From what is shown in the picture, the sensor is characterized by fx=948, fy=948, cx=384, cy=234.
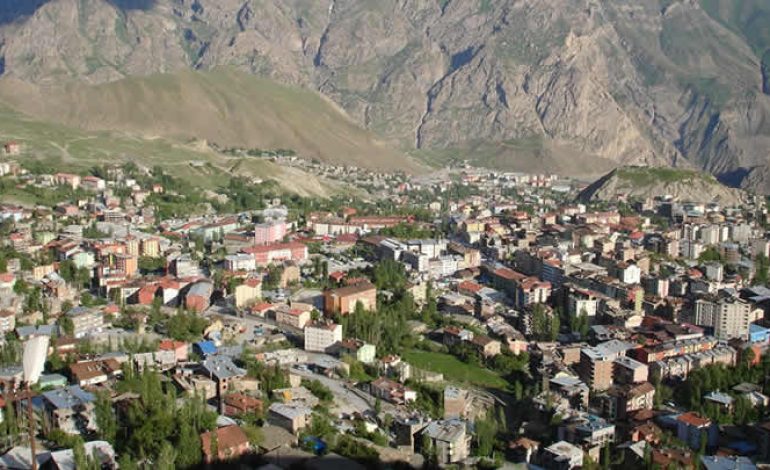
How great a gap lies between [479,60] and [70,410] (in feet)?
323

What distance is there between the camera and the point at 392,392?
73.4ft

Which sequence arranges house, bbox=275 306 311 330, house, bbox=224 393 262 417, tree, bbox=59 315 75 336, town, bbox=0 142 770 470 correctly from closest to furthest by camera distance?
town, bbox=0 142 770 470 < house, bbox=224 393 262 417 < tree, bbox=59 315 75 336 < house, bbox=275 306 311 330

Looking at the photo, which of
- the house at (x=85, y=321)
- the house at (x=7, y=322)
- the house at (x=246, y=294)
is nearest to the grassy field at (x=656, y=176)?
the house at (x=246, y=294)

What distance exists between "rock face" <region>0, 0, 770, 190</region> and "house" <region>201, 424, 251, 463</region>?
76.8m

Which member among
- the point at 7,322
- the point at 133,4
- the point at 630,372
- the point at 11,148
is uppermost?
the point at 133,4

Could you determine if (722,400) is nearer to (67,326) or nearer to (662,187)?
(67,326)

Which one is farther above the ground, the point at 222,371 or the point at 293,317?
the point at 222,371

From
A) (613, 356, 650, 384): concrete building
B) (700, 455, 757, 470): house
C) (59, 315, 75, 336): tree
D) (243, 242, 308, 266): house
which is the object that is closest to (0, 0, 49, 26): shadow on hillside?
(243, 242, 308, 266): house

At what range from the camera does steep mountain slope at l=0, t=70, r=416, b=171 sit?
237 feet

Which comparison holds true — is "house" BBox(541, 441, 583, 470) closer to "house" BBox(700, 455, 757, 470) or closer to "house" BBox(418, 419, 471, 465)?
"house" BBox(418, 419, 471, 465)

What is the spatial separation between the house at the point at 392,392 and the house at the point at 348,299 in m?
5.87

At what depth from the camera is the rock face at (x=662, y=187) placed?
61.2m

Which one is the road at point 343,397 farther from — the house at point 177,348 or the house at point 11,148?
the house at point 11,148

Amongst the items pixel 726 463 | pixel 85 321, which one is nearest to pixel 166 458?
pixel 726 463
